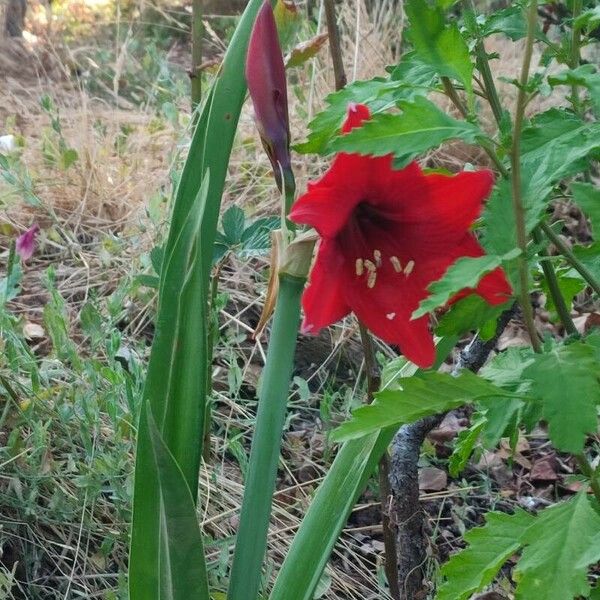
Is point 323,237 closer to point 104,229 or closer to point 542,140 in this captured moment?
point 542,140

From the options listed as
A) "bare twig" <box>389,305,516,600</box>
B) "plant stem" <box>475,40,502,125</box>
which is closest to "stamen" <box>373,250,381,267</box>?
"plant stem" <box>475,40,502,125</box>

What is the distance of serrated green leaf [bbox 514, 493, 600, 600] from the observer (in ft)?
2.75

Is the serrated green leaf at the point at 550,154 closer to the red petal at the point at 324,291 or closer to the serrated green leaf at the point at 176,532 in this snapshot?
the red petal at the point at 324,291

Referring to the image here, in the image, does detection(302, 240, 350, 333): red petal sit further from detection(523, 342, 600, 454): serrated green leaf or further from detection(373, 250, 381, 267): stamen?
detection(523, 342, 600, 454): serrated green leaf

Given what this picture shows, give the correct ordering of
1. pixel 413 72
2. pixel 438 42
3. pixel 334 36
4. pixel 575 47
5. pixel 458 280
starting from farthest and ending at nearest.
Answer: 1. pixel 334 36
2. pixel 575 47
3. pixel 413 72
4. pixel 438 42
5. pixel 458 280

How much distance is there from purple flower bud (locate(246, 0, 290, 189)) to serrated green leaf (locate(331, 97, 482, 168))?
0.48 ft

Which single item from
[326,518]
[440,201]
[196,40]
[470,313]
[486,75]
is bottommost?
[326,518]

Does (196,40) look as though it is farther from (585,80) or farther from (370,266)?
(585,80)

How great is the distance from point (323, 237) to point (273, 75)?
17 centimetres

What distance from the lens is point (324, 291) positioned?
3.02ft

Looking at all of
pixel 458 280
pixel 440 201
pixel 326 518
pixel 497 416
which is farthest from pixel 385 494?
pixel 458 280

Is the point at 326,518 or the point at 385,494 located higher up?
the point at 326,518

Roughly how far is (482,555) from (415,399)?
0.22 m

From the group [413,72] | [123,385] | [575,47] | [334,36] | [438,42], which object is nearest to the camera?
[438,42]
